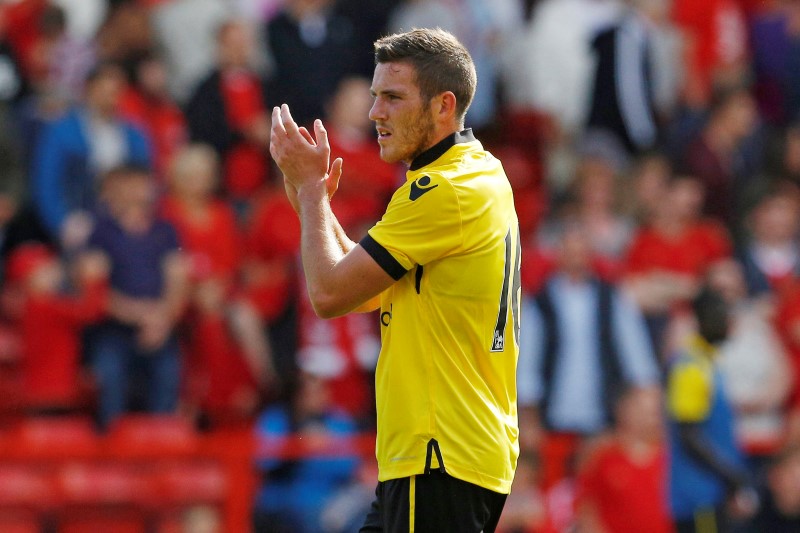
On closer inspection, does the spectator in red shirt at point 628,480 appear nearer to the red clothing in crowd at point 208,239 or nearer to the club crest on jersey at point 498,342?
the red clothing in crowd at point 208,239

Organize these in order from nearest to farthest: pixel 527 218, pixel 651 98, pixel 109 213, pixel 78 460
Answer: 1. pixel 78 460
2. pixel 109 213
3. pixel 527 218
4. pixel 651 98

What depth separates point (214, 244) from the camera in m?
10.8

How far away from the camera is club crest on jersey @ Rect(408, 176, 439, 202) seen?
4.86 meters

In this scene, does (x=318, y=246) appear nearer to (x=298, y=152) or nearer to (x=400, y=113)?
(x=298, y=152)

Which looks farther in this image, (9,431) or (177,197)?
(177,197)

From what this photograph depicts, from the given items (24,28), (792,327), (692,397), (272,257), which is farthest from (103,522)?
(792,327)

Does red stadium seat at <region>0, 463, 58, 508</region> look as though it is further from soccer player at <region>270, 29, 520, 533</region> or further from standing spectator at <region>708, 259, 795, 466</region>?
standing spectator at <region>708, 259, 795, 466</region>

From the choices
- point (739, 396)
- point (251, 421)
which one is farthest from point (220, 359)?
point (739, 396)

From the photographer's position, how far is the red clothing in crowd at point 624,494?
10.5 m

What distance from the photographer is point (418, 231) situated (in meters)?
4.81

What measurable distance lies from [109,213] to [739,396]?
4.94 meters

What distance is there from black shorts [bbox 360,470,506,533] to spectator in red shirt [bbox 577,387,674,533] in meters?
5.70

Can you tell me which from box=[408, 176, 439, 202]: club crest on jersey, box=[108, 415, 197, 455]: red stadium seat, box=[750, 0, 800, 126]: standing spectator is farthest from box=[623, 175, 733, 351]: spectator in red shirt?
box=[408, 176, 439, 202]: club crest on jersey

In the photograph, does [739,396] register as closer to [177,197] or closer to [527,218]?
[527,218]
